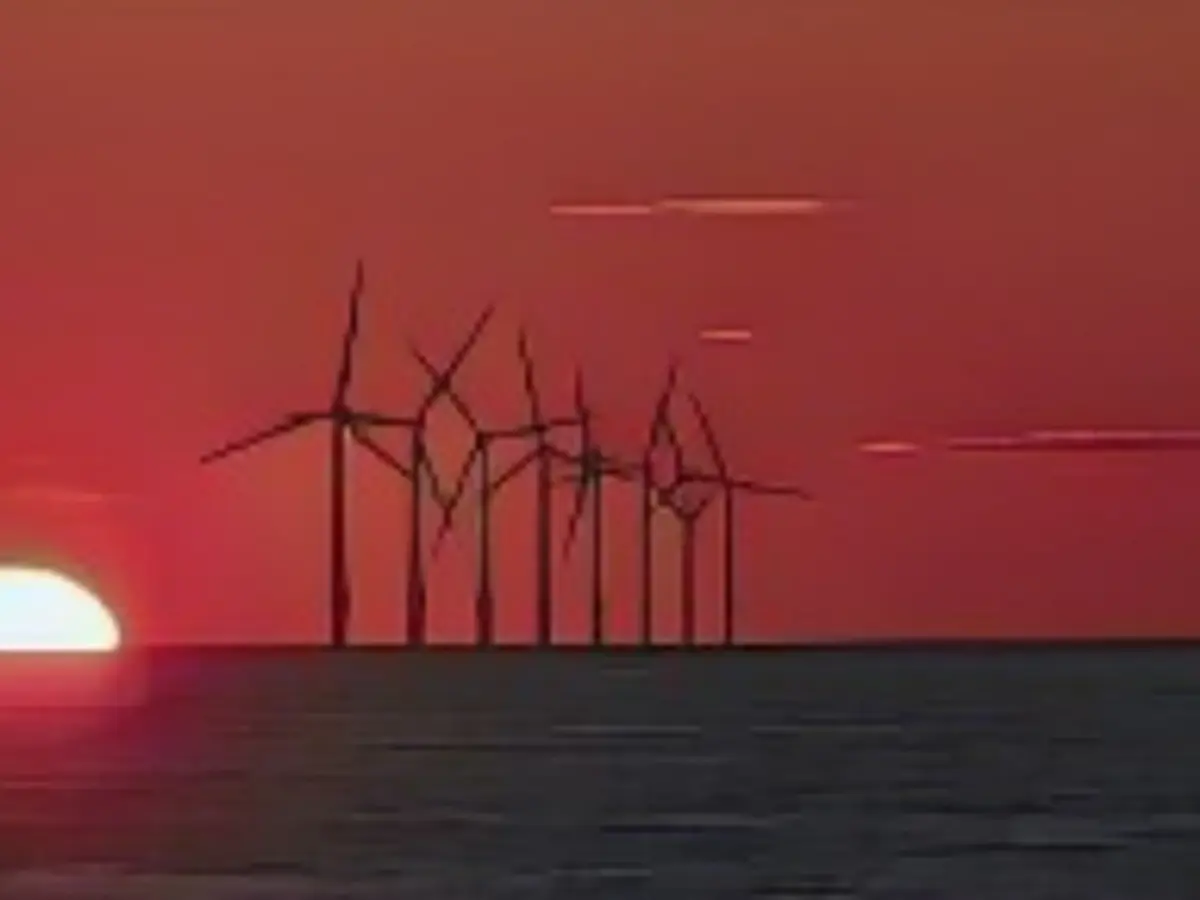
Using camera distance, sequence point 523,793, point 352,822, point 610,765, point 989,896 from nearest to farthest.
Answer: point 989,896, point 352,822, point 523,793, point 610,765

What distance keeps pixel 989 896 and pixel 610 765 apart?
4797cm

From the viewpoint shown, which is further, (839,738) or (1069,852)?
(839,738)

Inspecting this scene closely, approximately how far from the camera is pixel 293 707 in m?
167

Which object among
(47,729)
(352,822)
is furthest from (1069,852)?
(47,729)

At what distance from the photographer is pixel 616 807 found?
78000 millimetres

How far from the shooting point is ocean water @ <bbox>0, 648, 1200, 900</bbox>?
5762 cm

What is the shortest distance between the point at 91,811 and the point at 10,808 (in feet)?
6.14

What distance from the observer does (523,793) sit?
8600 centimetres

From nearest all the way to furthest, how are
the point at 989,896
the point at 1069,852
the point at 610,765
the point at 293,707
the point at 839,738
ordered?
the point at 989,896 → the point at 1069,852 → the point at 610,765 → the point at 839,738 → the point at 293,707

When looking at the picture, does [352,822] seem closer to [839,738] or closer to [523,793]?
[523,793]

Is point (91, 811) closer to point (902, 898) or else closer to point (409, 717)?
point (902, 898)

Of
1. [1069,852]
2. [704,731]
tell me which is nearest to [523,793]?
[1069,852]

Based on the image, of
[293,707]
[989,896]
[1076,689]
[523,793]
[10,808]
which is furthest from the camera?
[1076,689]

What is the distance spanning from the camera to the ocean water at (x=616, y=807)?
2269 inches
